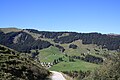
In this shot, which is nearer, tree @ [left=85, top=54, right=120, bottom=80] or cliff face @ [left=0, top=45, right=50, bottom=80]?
cliff face @ [left=0, top=45, right=50, bottom=80]

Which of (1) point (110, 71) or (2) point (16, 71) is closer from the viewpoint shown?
(2) point (16, 71)

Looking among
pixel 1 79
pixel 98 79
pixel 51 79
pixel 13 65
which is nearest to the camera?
pixel 1 79

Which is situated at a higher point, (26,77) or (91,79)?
(26,77)

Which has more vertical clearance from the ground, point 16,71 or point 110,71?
point 16,71

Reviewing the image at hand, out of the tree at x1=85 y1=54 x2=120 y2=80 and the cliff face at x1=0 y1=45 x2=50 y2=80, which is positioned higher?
the cliff face at x1=0 y1=45 x2=50 y2=80

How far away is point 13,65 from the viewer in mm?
53625

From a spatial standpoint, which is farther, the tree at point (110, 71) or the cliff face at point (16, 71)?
the tree at point (110, 71)

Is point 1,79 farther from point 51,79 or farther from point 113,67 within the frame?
point 113,67

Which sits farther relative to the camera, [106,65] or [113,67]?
[106,65]

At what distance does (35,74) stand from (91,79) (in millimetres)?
29584

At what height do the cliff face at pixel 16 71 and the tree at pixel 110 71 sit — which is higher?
the cliff face at pixel 16 71

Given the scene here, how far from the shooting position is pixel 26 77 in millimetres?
50406

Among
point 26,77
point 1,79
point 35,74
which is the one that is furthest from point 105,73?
point 1,79

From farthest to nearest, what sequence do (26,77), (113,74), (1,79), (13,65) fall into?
(113,74), (13,65), (26,77), (1,79)
